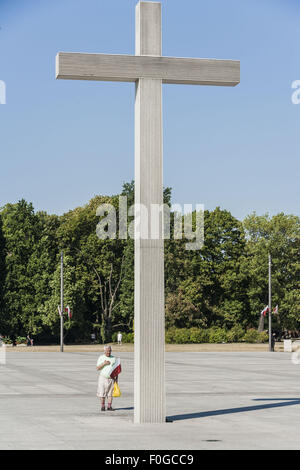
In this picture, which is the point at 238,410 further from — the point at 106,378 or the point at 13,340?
the point at 13,340

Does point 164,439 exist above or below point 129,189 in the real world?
below

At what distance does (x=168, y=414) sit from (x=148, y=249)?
415cm

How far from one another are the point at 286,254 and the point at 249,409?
78156mm

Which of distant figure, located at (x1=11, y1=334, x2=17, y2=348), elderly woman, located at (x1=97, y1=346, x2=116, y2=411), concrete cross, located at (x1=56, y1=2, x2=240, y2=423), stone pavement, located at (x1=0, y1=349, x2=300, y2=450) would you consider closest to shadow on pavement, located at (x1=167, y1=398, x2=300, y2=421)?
stone pavement, located at (x1=0, y1=349, x2=300, y2=450)

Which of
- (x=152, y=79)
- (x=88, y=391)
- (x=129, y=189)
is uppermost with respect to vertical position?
(x=129, y=189)

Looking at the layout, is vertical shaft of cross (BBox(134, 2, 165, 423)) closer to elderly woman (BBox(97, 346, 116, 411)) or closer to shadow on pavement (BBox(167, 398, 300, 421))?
shadow on pavement (BBox(167, 398, 300, 421))

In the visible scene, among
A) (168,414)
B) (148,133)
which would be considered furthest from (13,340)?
(148,133)

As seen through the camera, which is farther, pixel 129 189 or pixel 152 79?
pixel 129 189

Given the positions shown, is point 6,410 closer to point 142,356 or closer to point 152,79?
point 142,356

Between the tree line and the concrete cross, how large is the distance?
2834 inches

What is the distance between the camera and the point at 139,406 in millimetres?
16234

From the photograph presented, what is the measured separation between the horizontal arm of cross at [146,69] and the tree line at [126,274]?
71.8 metres
